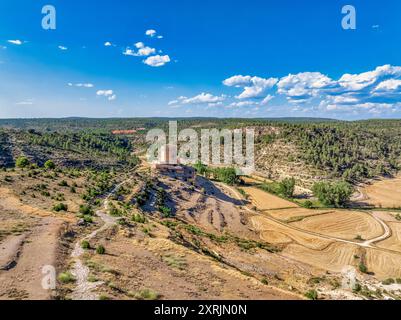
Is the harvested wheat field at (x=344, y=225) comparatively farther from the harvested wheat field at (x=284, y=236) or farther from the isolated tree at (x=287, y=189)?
the isolated tree at (x=287, y=189)

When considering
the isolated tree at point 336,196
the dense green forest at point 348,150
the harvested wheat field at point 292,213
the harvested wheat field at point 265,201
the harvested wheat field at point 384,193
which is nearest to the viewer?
the harvested wheat field at point 292,213

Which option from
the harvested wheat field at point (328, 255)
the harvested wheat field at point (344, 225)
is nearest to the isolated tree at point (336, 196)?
the harvested wheat field at point (344, 225)

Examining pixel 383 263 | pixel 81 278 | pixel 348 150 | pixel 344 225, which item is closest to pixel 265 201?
pixel 344 225

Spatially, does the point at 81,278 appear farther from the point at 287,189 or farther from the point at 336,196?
the point at 287,189

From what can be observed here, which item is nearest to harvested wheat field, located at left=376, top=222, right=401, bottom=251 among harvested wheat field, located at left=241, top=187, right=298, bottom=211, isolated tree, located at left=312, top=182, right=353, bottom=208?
isolated tree, located at left=312, top=182, right=353, bottom=208

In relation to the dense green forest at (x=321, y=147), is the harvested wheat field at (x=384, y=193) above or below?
below
